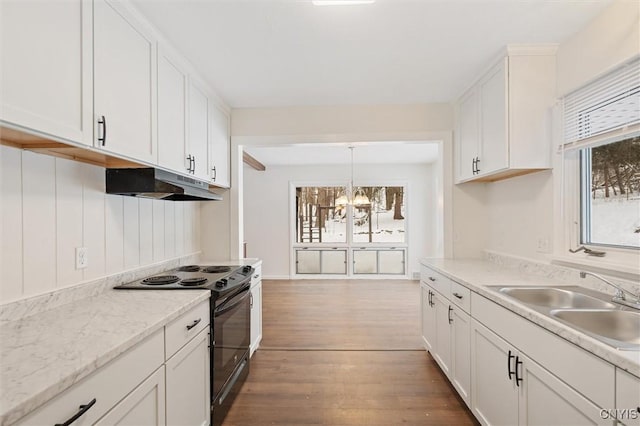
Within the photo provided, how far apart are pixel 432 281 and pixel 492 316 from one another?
99 cm

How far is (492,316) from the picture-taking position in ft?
5.43

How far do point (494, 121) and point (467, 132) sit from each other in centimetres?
46

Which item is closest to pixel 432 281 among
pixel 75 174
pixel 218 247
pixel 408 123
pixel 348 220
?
pixel 408 123

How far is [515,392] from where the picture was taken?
1463mm

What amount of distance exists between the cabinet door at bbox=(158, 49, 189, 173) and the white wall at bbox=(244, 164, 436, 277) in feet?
14.3

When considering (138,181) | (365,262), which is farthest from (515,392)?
(365,262)

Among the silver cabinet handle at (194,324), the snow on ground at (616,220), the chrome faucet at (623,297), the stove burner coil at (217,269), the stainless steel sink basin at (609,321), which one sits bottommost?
the silver cabinet handle at (194,324)

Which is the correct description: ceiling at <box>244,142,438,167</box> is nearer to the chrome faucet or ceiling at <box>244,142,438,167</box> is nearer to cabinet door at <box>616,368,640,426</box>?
the chrome faucet

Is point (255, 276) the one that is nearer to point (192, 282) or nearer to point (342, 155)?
point (192, 282)

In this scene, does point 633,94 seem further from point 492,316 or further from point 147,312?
point 147,312

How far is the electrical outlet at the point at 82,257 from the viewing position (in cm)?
160

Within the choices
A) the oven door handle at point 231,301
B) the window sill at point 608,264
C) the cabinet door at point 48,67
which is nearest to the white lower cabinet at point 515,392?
the window sill at point 608,264

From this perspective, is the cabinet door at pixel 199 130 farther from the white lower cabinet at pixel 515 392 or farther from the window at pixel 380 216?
the window at pixel 380 216

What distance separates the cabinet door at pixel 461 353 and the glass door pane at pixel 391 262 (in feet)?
14.1
